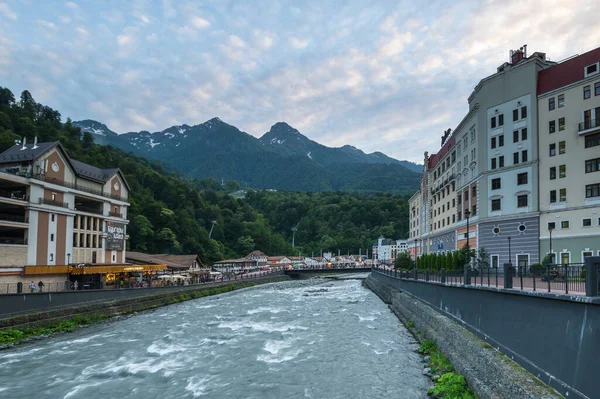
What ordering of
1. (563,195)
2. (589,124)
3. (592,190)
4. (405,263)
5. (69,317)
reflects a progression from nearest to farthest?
1. (69,317)
2. (589,124)
3. (592,190)
4. (563,195)
5. (405,263)

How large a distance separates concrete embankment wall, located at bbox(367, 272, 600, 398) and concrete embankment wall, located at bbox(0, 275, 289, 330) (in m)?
27.9

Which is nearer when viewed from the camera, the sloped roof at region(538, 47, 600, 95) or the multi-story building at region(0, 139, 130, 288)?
the sloped roof at region(538, 47, 600, 95)

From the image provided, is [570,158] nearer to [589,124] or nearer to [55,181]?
[589,124]

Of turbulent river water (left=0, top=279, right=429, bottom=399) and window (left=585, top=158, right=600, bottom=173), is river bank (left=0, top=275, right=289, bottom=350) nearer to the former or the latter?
turbulent river water (left=0, top=279, right=429, bottom=399)

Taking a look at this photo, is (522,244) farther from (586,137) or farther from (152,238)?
(152,238)

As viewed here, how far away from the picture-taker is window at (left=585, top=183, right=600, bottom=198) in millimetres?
35000

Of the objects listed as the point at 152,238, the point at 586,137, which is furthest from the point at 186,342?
the point at 152,238

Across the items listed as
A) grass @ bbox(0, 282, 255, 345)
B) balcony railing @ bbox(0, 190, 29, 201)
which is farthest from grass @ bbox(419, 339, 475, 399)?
balcony railing @ bbox(0, 190, 29, 201)

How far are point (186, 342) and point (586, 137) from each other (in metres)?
36.1

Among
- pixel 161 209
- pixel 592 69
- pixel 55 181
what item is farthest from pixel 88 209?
pixel 161 209

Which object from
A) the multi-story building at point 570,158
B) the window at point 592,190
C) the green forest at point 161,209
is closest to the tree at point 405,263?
the multi-story building at point 570,158

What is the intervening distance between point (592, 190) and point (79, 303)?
147 feet

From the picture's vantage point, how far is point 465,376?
16.6 metres

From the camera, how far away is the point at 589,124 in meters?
34.6
